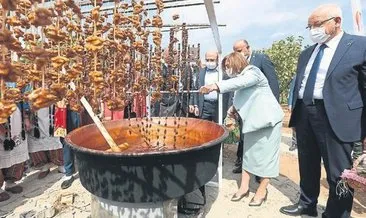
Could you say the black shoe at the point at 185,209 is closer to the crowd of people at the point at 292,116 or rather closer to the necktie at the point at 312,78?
the crowd of people at the point at 292,116

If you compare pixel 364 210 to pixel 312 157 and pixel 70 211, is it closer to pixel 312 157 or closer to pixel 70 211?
pixel 312 157

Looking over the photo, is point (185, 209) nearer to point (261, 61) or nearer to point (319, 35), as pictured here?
point (319, 35)

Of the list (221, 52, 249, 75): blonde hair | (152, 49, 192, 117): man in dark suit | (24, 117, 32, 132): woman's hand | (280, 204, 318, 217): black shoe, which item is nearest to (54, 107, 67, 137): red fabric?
(24, 117, 32, 132): woman's hand

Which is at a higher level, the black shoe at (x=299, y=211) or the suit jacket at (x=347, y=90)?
the suit jacket at (x=347, y=90)

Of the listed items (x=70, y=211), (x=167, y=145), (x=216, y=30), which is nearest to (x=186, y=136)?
(x=167, y=145)

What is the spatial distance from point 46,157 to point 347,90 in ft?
14.8

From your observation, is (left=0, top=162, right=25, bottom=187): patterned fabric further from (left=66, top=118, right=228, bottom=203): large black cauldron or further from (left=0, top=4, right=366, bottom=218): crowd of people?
(left=66, top=118, right=228, bottom=203): large black cauldron

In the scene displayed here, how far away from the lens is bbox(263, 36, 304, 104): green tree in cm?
1327

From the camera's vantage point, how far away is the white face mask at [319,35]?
8.86ft

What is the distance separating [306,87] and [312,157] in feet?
2.55

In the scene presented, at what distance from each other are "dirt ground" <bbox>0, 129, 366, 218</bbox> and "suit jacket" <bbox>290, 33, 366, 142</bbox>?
131cm

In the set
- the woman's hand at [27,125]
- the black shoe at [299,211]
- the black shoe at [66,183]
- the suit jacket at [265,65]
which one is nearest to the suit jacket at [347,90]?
the black shoe at [299,211]

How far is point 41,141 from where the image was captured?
15.4 feet

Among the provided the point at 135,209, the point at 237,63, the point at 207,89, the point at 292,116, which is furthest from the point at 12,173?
the point at 292,116
